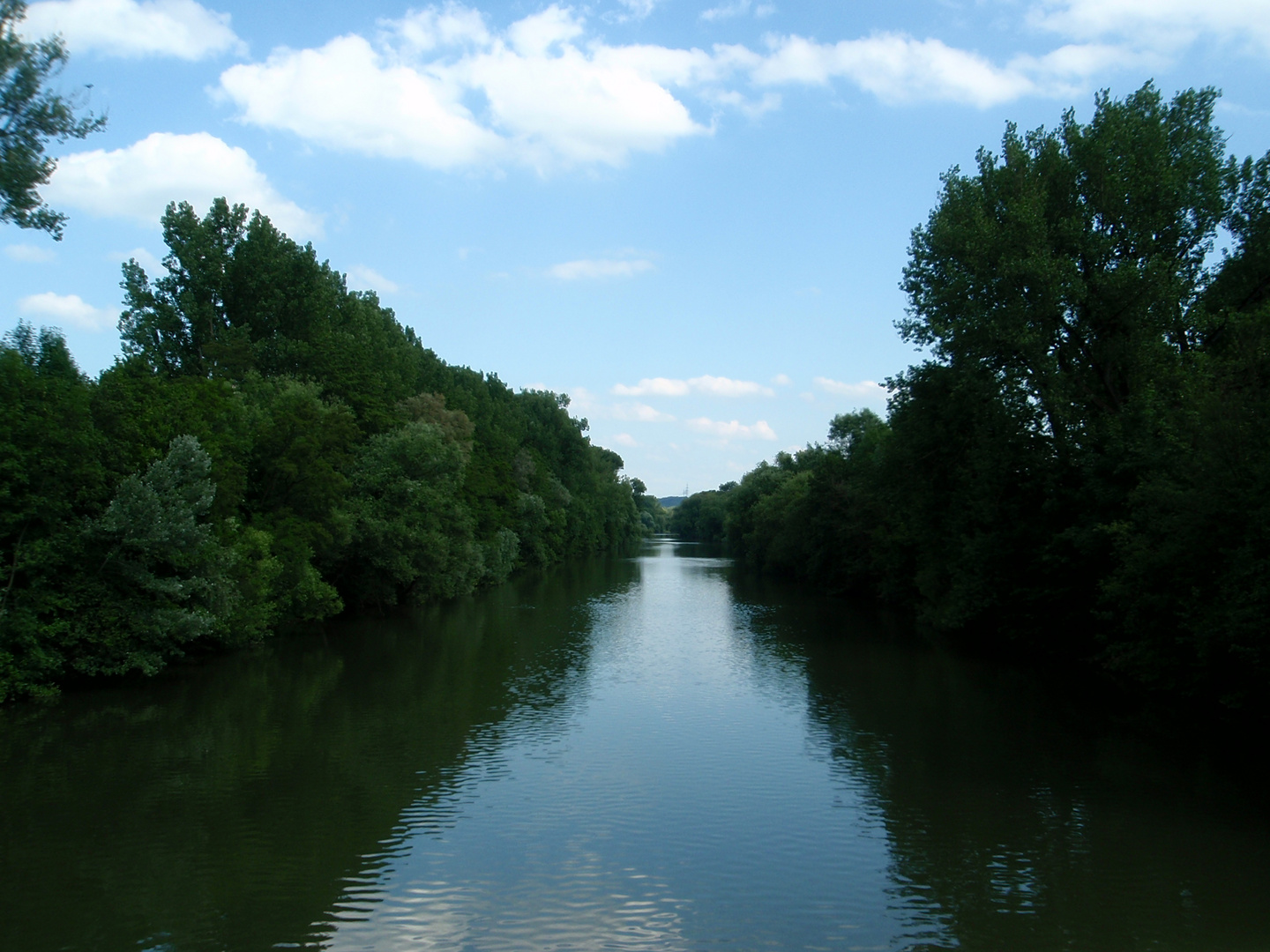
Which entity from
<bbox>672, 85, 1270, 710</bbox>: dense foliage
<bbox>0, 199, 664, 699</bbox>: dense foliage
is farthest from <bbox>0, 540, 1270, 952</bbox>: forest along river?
<bbox>672, 85, 1270, 710</bbox>: dense foliage

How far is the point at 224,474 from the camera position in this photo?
26156mm

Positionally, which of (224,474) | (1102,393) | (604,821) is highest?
(1102,393)

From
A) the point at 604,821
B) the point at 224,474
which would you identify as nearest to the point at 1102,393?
the point at 604,821

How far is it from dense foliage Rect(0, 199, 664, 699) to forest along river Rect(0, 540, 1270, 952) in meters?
2.56

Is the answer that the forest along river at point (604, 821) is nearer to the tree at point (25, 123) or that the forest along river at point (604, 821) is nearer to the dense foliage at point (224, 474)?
the dense foliage at point (224, 474)

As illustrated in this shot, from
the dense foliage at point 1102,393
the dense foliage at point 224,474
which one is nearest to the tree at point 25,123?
the dense foliage at point 224,474

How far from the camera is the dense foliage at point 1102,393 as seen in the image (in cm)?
1933

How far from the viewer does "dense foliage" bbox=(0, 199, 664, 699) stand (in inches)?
810

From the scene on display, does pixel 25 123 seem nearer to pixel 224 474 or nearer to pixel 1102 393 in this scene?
pixel 224 474

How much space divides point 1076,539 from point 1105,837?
515 inches

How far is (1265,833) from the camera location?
1320 cm

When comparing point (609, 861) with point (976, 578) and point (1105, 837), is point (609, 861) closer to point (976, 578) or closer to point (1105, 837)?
point (1105, 837)

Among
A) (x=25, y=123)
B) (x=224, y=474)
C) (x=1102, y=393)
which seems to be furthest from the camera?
(x=1102, y=393)

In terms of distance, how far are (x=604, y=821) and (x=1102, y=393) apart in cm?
2178
